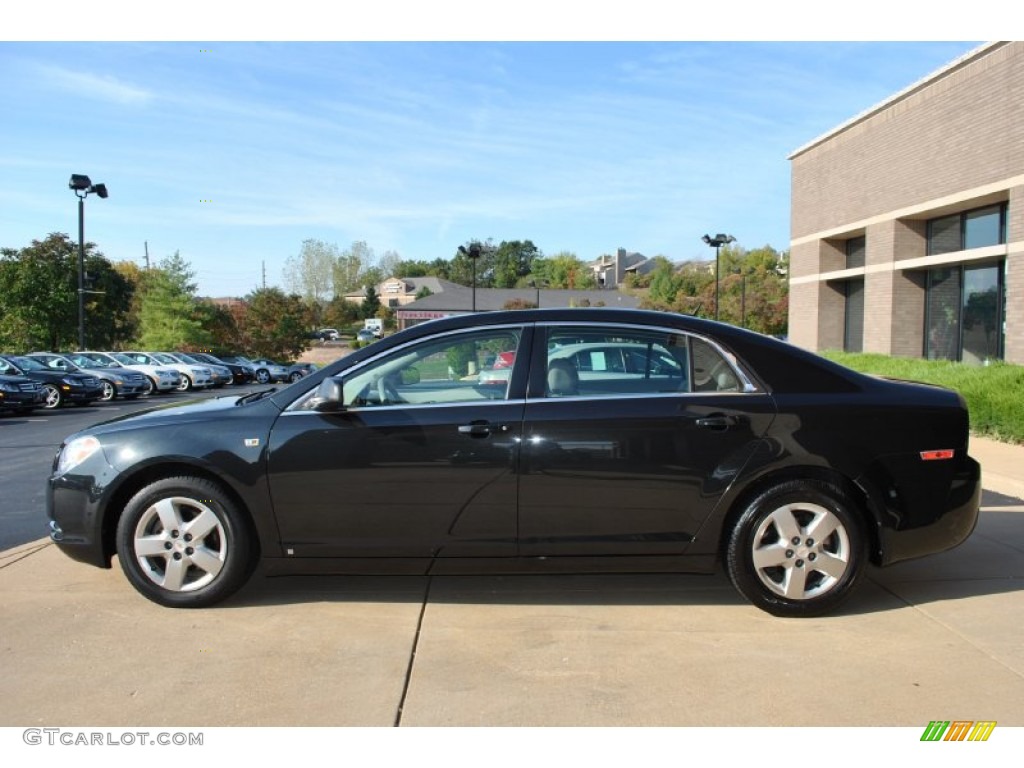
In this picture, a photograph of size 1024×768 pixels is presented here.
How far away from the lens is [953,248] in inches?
683

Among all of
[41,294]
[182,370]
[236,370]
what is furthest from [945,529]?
[41,294]

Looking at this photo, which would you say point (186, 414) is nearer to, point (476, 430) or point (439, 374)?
point (439, 374)

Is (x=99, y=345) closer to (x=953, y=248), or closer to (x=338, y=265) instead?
(x=953, y=248)

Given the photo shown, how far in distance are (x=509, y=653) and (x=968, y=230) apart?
16840mm

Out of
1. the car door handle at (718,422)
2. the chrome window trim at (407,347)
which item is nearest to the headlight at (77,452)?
the chrome window trim at (407,347)

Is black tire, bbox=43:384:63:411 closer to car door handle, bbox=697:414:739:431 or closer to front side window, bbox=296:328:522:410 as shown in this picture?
front side window, bbox=296:328:522:410

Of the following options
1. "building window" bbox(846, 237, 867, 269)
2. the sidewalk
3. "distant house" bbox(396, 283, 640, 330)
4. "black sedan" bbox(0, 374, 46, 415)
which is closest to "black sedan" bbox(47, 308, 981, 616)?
the sidewalk

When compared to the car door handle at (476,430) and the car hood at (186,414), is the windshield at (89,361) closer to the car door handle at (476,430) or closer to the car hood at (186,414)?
the car hood at (186,414)

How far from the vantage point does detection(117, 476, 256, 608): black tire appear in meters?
4.23

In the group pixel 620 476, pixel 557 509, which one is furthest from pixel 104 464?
pixel 620 476

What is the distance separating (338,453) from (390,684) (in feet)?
3.98

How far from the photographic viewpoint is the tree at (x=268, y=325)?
50.4 m

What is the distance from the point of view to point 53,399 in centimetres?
1959

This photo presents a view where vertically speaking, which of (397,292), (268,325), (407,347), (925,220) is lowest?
(407,347)
